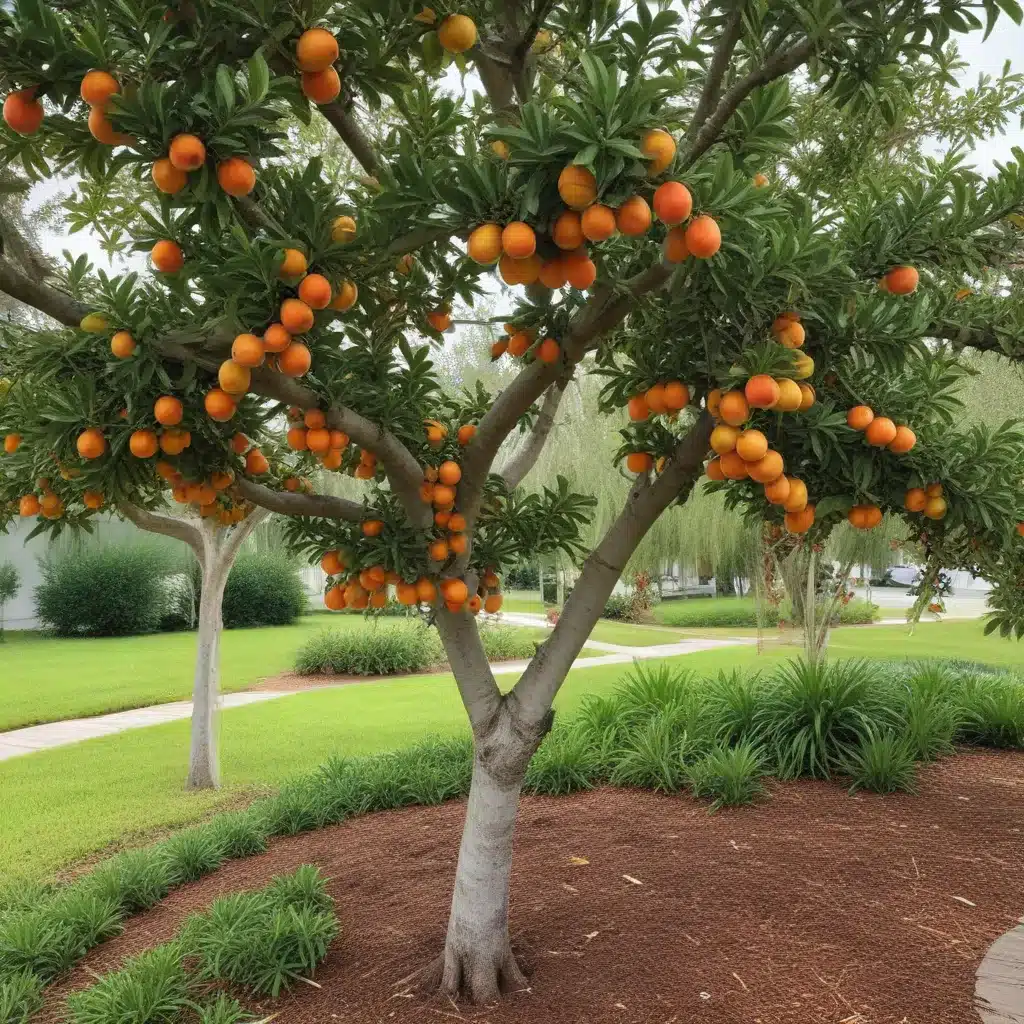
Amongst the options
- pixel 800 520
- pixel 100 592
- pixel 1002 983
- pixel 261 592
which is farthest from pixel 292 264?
pixel 261 592

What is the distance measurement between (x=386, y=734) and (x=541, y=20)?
7.60m

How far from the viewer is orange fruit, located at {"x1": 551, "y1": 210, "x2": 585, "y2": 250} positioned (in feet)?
4.58

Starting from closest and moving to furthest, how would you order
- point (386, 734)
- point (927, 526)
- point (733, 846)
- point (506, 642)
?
point (927, 526), point (733, 846), point (386, 734), point (506, 642)

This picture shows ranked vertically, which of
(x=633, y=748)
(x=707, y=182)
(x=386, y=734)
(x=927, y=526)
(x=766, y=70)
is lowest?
(x=386, y=734)

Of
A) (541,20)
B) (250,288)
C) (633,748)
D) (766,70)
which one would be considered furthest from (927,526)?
(633,748)

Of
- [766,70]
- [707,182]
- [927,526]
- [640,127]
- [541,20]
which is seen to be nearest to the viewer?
[640,127]

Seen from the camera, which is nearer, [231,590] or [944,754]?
[944,754]

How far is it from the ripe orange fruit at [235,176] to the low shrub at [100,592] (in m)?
15.9

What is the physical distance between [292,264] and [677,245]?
0.74 metres

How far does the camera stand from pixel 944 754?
4.97 m

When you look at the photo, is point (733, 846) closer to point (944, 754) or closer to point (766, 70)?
point (944, 754)

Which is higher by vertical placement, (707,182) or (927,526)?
(707,182)

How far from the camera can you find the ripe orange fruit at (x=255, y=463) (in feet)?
8.14

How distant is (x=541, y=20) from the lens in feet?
6.64
